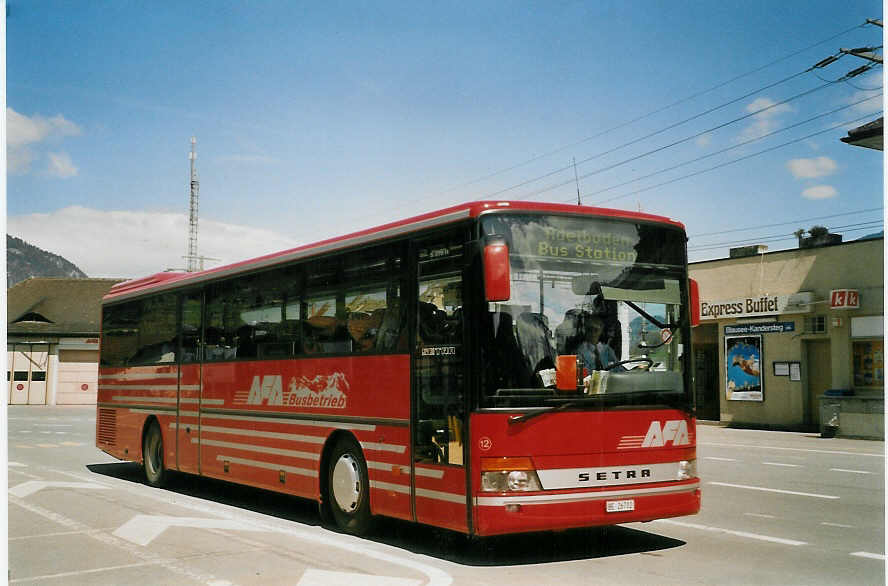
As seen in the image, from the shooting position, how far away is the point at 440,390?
8.88 meters

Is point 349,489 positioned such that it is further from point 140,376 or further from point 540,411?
point 140,376

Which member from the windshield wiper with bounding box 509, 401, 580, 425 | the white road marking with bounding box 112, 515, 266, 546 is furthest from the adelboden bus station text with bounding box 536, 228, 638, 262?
the white road marking with bounding box 112, 515, 266, 546

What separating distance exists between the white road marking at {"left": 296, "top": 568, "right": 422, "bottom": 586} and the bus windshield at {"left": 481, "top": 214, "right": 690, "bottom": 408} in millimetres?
1631

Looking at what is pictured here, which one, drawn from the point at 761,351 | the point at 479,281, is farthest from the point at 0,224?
the point at 761,351

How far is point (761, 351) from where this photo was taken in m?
32.0

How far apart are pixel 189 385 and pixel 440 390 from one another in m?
6.57

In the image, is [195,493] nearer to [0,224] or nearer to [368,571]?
Result: [368,571]

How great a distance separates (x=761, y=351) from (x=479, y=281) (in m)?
25.8

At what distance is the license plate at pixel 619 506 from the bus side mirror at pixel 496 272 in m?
2.11

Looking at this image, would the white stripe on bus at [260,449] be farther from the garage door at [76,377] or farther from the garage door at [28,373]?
the garage door at [28,373]

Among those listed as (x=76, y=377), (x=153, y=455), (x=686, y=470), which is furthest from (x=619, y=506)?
(x=76, y=377)

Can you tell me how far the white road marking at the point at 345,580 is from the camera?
7.60 m

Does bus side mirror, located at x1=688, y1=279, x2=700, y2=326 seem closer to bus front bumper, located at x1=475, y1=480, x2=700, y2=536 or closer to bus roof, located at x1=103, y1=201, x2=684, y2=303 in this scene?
bus roof, located at x1=103, y1=201, x2=684, y2=303

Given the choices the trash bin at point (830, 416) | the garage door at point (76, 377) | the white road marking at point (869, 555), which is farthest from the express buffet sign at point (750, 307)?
the garage door at point (76, 377)
